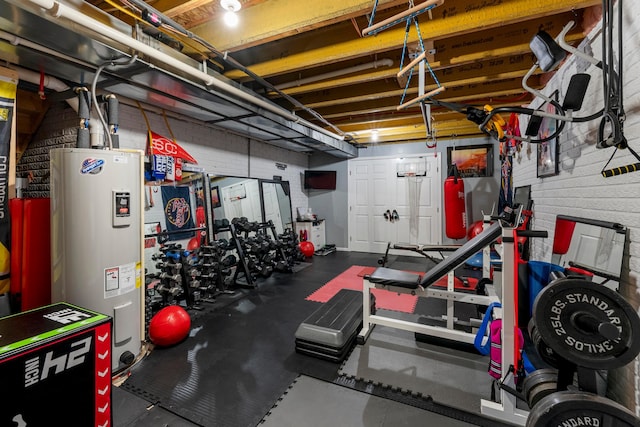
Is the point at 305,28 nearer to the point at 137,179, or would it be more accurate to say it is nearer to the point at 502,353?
the point at 137,179

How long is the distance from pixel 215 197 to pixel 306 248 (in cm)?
255

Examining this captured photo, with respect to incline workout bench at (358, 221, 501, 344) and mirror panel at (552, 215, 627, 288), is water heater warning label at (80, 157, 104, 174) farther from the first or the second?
mirror panel at (552, 215, 627, 288)

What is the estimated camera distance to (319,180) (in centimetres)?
774

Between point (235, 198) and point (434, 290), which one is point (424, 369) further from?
point (235, 198)

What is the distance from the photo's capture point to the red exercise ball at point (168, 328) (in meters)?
2.61

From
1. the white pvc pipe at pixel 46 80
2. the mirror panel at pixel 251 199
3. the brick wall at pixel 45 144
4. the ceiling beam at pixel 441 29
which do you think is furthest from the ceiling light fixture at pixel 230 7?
the mirror panel at pixel 251 199

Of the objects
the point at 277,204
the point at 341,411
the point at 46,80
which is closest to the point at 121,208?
the point at 46,80

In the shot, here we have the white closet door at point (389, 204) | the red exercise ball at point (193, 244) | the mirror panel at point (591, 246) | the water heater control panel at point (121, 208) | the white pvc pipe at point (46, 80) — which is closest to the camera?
the mirror panel at point (591, 246)

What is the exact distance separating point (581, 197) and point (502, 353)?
58.6 inches

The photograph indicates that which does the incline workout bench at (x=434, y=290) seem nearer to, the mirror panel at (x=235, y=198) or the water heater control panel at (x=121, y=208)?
the water heater control panel at (x=121, y=208)

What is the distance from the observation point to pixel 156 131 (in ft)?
12.6

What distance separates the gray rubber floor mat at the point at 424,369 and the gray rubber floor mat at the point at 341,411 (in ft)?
0.62

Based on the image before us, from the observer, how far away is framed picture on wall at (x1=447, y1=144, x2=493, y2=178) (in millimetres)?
6246

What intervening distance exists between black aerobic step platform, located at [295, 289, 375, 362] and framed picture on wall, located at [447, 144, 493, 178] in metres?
4.88
